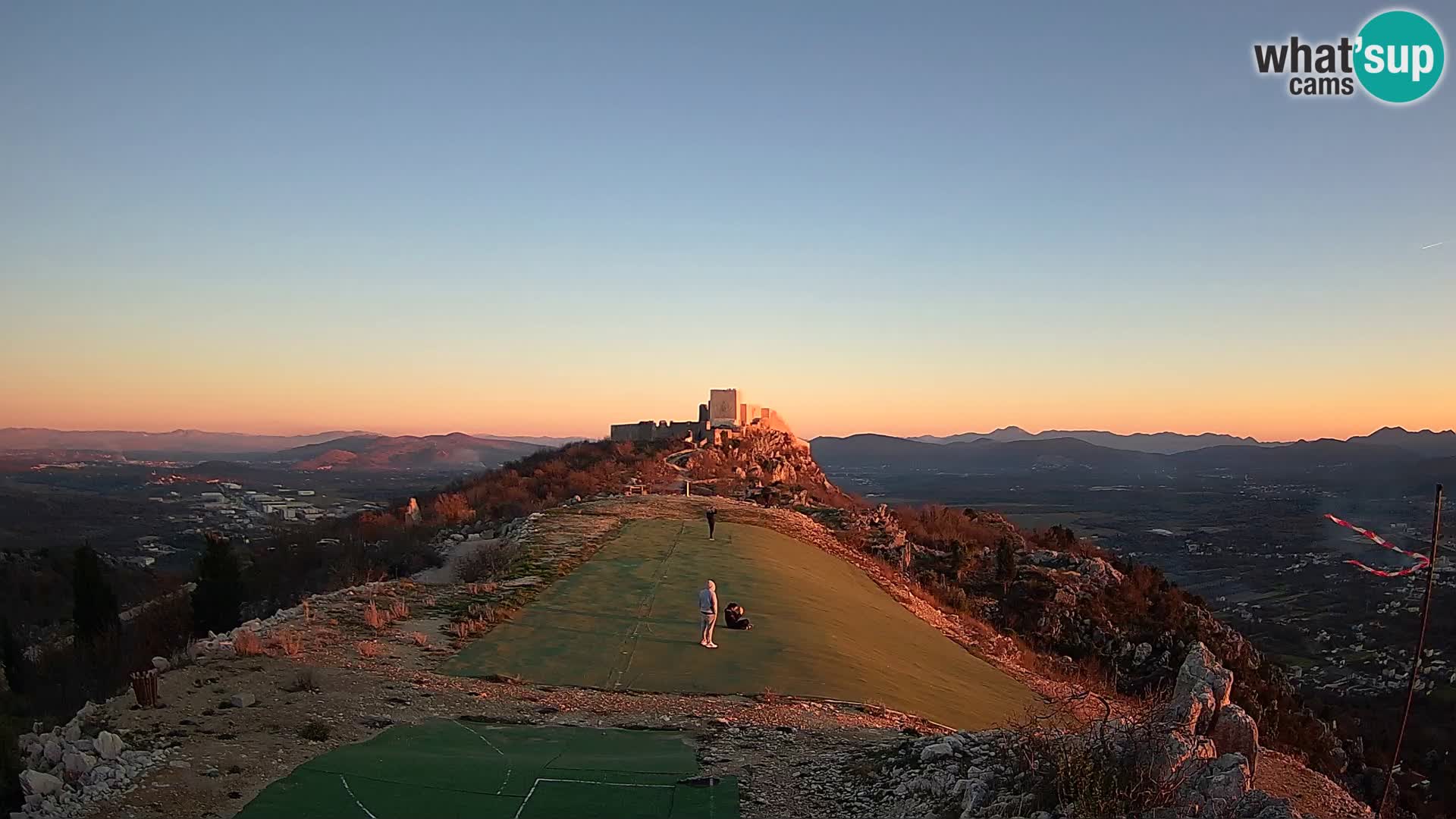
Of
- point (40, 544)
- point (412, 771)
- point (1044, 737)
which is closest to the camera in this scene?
point (1044, 737)

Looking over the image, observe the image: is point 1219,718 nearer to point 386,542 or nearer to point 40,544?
point 386,542

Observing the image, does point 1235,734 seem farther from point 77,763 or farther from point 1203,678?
point 77,763

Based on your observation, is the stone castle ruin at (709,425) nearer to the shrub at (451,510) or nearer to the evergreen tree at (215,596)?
the shrub at (451,510)

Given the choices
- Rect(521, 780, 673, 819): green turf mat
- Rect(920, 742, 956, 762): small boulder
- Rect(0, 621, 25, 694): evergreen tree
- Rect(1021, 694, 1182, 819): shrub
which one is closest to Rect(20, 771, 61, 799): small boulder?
Rect(521, 780, 673, 819): green turf mat

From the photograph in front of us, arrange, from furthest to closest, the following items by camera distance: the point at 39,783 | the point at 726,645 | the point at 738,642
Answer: the point at 738,642 → the point at 726,645 → the point at 39,783

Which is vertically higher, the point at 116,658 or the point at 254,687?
the point at 254,687

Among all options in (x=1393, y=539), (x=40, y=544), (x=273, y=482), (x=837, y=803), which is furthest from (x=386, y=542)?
(x=273, y=482)

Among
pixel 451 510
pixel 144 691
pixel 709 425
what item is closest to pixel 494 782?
pixel 144 691
